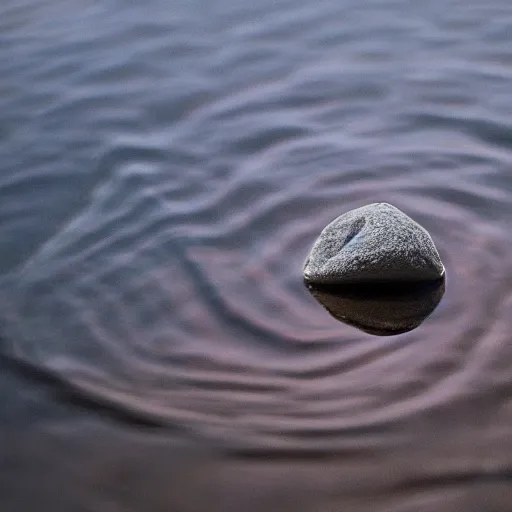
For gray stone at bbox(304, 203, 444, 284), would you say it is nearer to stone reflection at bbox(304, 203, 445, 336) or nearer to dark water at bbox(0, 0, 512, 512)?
stone reflection at bbox(304, 203, 445, 336)

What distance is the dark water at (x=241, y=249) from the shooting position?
3.18 meters

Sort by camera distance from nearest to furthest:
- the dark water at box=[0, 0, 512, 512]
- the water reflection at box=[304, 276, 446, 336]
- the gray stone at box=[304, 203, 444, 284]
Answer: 1. the dark water at box=[0, 0, 512, 512]
2. the water reflection at box=[304, 276, 446, 336]
3. the gray stone at box=[304, 203, 444, 284]

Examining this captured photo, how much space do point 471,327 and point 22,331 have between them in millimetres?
1866

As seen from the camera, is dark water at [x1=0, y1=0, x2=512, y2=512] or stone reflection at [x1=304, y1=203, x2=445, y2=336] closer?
dark water at [x1=0, y1=0, x2=512, y2=512]

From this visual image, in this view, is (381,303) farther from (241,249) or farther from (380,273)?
(241,249)

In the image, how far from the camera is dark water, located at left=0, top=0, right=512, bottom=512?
318cm

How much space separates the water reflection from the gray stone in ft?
0.11

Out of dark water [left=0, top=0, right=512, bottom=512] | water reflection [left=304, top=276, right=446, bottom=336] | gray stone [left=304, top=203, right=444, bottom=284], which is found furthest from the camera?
gray stone [left=304, top=203, right=444, bottom=284]

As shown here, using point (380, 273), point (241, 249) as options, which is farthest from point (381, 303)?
point (241, 249)

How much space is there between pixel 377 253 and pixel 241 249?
2.34 ft

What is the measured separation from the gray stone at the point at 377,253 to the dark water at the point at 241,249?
0.13 metres

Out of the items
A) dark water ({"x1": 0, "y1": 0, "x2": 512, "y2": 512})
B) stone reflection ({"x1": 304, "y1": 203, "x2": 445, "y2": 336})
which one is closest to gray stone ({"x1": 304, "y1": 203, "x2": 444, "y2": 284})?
stone reflection ({"x1": 304, "y1": 203, "x2": 445, "y2": 336})

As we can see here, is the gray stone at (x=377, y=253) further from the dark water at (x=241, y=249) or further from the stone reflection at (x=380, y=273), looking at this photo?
the dark water at (x=241, y=249)

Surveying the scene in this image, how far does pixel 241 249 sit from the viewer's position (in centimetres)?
436
